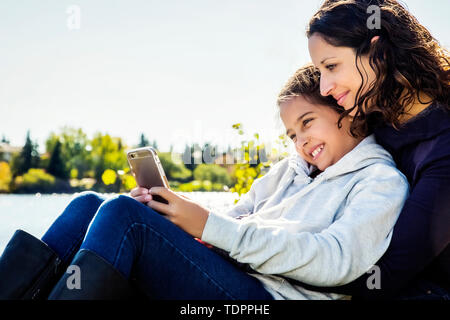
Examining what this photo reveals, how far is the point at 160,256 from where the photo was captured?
59.4 inches

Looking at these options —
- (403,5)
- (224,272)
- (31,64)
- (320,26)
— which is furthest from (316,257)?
(31,64)

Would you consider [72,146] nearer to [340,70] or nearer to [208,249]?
[340,70]

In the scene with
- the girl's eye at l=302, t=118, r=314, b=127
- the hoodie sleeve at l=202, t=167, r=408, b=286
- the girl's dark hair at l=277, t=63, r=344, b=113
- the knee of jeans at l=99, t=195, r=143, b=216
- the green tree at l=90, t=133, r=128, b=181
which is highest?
the girl's dark hair at l=277, t=63, r=344, b=113

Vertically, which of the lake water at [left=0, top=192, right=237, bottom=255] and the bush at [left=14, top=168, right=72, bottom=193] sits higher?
the lake water at [left=0, top=192, right=237, bottom=255]

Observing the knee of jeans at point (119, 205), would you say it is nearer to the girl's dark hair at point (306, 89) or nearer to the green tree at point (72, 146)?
the girl's dark hair at point (306, 89)

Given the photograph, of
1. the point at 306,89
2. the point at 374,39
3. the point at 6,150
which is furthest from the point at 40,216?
the point at 6,150

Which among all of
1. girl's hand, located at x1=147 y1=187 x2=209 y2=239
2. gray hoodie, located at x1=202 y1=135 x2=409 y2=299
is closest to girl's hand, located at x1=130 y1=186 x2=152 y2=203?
girl's hand, located at x1=147 y1=187 x2=209 y2=239

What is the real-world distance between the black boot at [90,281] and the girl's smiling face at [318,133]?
1.19 metres

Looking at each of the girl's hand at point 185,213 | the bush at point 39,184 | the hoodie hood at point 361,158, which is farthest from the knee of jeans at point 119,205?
the bush at point 39,184

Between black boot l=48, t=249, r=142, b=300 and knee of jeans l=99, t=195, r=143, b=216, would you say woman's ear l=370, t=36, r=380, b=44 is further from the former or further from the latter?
black boot l=48, t=249, r=142, b=300

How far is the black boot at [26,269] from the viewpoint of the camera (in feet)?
5.22

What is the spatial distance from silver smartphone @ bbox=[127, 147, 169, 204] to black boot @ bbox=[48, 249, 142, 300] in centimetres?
64

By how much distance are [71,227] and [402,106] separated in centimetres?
157

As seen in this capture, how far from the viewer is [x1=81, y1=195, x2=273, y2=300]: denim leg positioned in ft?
4.80
